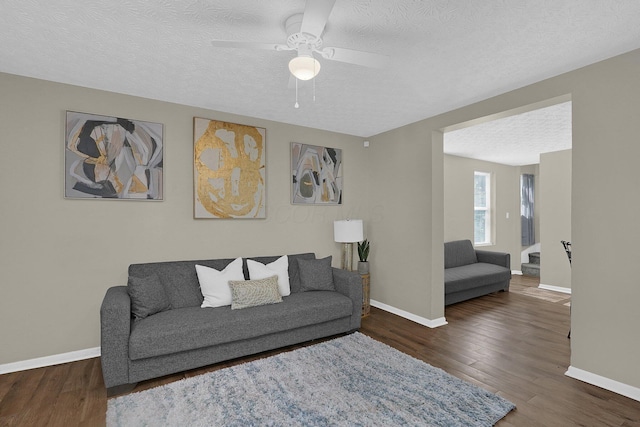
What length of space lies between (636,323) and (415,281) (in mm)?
2019

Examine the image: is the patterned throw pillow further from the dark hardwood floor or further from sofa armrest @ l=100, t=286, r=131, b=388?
sofa armrest @ l=100, t=286, r=131, b=388

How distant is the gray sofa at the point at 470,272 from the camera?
4.53 m

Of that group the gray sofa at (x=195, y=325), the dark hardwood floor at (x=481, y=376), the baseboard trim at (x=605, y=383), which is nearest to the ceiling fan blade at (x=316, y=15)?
the gray sofa at (x=195, y=325)

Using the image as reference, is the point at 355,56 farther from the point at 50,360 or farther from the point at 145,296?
the point at 50,360

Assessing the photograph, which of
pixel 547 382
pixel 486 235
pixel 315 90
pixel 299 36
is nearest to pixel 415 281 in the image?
pixel 547 382

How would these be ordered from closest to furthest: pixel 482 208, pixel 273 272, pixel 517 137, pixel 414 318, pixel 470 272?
pixel 273 272 < pixel 414 318 < pixel 517 137 < pixel 470 272 < pixel 482 208

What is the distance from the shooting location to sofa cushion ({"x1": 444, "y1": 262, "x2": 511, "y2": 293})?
14.6ft

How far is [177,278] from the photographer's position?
10.2ft

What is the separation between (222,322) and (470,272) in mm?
3818

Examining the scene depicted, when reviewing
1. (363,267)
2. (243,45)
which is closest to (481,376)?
(363,267)

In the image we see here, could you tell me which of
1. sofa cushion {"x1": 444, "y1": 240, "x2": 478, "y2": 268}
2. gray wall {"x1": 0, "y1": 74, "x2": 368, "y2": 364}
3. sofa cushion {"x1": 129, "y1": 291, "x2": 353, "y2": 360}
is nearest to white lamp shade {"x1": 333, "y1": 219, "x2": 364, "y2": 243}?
sofa cushion {"x1": 129, "y1": 291, "x2": 353, "y2": 360}

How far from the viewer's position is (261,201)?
12.6 ft

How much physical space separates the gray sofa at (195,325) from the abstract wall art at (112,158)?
77cm

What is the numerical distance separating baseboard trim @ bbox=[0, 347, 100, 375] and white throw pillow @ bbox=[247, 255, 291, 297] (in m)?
1.57
